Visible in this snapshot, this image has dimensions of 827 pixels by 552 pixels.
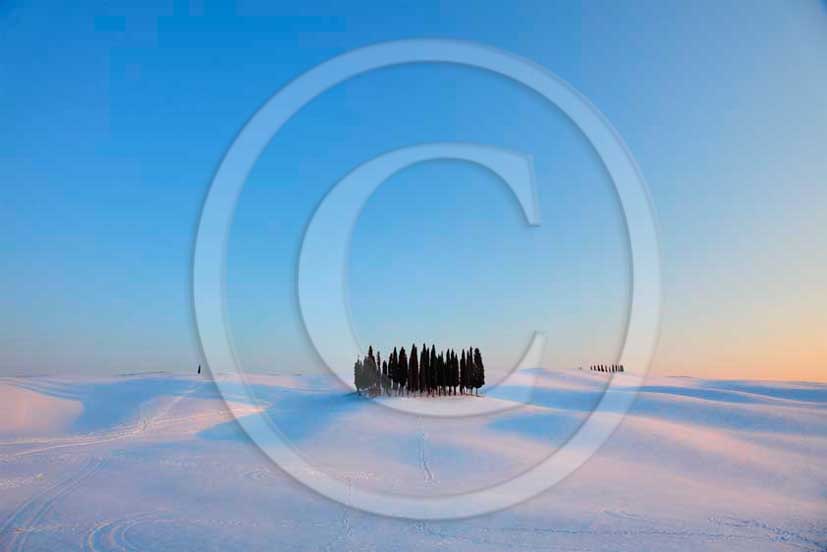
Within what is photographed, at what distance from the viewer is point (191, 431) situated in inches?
1342

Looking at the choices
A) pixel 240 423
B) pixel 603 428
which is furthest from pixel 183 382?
pixel 603 428

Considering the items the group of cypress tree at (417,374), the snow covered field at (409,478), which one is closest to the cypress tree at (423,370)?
the group of cypress tree at (417,374)

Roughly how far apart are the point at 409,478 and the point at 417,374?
29915mm

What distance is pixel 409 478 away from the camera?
76.9 feet

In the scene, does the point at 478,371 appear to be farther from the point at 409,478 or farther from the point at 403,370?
the point at 409,478

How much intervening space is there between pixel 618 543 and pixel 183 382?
5752cm

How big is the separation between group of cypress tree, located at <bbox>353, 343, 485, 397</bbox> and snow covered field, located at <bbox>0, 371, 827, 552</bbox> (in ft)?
30.2

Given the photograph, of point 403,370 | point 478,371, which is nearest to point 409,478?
point 403,370

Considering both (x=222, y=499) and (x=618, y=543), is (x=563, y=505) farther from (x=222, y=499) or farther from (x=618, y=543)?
(x=222, y=499)

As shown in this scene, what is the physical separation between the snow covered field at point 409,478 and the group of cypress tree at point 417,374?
9211 millimetres

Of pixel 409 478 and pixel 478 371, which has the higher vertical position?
pixel 478 371

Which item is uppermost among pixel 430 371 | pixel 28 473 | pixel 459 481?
pixel 430 371

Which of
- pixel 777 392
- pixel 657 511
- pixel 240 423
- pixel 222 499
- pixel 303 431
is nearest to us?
pixel 657 511

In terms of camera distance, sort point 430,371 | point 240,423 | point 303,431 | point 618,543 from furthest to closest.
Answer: point 430,371 < point 240,423 < point 303,431 < point 618,543
